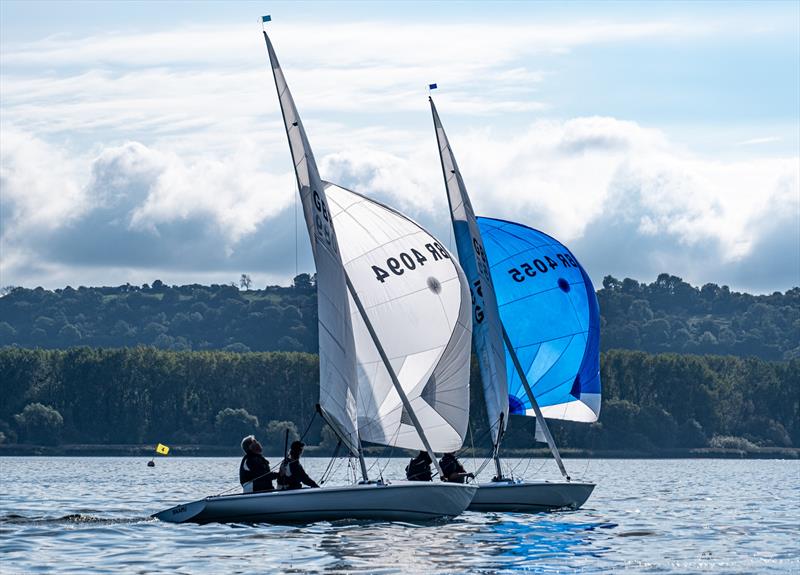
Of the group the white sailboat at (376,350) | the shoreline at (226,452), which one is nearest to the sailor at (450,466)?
the white sailboat at (376,350)

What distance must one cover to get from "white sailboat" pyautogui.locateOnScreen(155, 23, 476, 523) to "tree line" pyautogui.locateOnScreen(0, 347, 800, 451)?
116378 mm

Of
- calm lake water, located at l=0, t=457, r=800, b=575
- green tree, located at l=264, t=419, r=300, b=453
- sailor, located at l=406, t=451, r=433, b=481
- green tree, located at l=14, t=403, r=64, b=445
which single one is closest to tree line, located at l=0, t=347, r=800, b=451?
green tree, located at l=14, t=403, r=64, b=445

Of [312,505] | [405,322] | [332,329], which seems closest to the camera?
[312,505]

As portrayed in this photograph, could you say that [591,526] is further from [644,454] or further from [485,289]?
[644,454]

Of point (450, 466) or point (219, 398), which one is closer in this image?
point (450, 466)

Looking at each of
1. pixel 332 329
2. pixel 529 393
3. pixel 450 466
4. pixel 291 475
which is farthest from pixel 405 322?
pixel 529 393

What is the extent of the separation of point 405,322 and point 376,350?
3.52 ft

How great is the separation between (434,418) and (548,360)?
664cm

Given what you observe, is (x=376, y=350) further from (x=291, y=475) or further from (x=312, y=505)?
(x=312, y=505)

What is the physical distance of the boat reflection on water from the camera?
93.2 ft

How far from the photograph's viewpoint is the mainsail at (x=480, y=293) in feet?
135

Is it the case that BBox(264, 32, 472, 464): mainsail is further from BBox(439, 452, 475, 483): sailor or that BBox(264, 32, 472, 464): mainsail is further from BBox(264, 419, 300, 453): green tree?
BBox(264, 419, 300, 453): green tree

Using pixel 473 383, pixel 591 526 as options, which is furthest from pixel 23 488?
pixel 473 383

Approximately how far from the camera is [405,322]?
3688 centimetres
